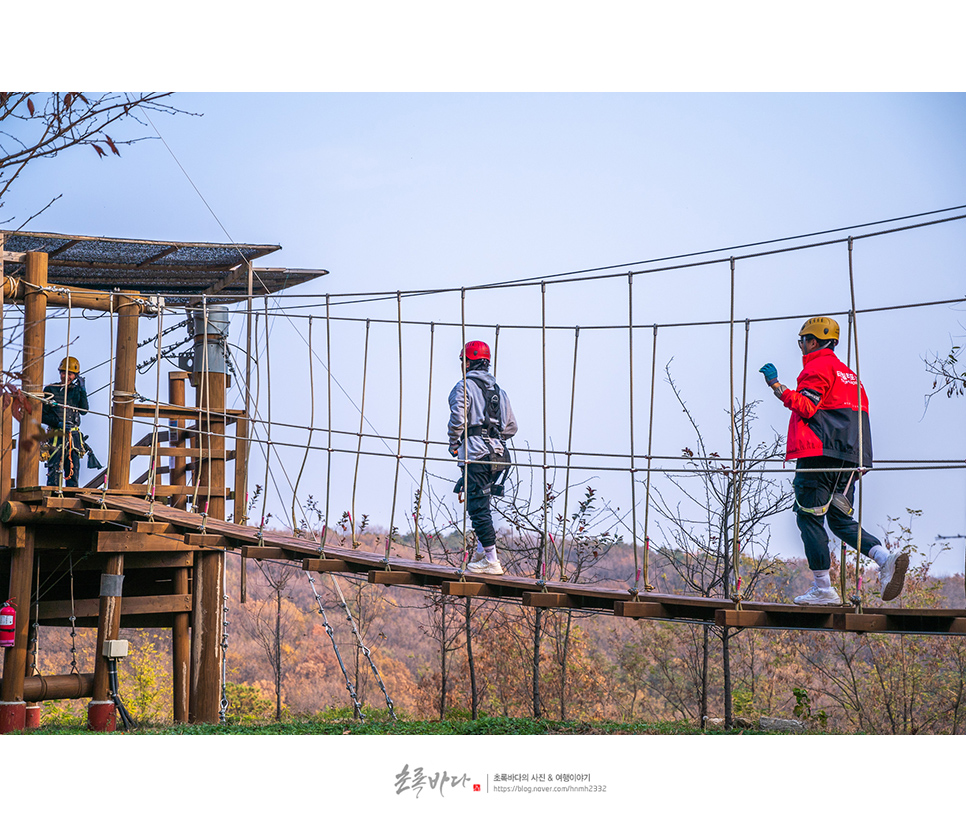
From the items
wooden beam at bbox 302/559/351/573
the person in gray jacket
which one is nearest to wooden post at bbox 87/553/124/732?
wooden beam at bbox 302/559/351/573

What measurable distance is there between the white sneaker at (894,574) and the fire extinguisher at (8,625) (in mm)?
Result: 5509

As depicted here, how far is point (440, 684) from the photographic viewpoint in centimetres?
1088

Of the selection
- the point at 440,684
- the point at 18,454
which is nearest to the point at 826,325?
the point at 18,454

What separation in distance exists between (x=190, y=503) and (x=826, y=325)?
5941mm

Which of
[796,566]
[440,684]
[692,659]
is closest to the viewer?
[692,659]

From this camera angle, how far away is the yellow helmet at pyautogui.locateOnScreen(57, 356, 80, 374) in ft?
22.7

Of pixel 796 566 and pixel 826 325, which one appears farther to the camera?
pixel 796 566

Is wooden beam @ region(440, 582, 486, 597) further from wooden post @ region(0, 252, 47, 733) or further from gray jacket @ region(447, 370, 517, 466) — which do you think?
wooden post @ region(0, 252, 47, 733)

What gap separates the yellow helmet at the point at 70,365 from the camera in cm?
691

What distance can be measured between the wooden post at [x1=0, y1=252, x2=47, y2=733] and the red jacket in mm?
4910

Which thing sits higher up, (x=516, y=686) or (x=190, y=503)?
(x=190, y=503)
